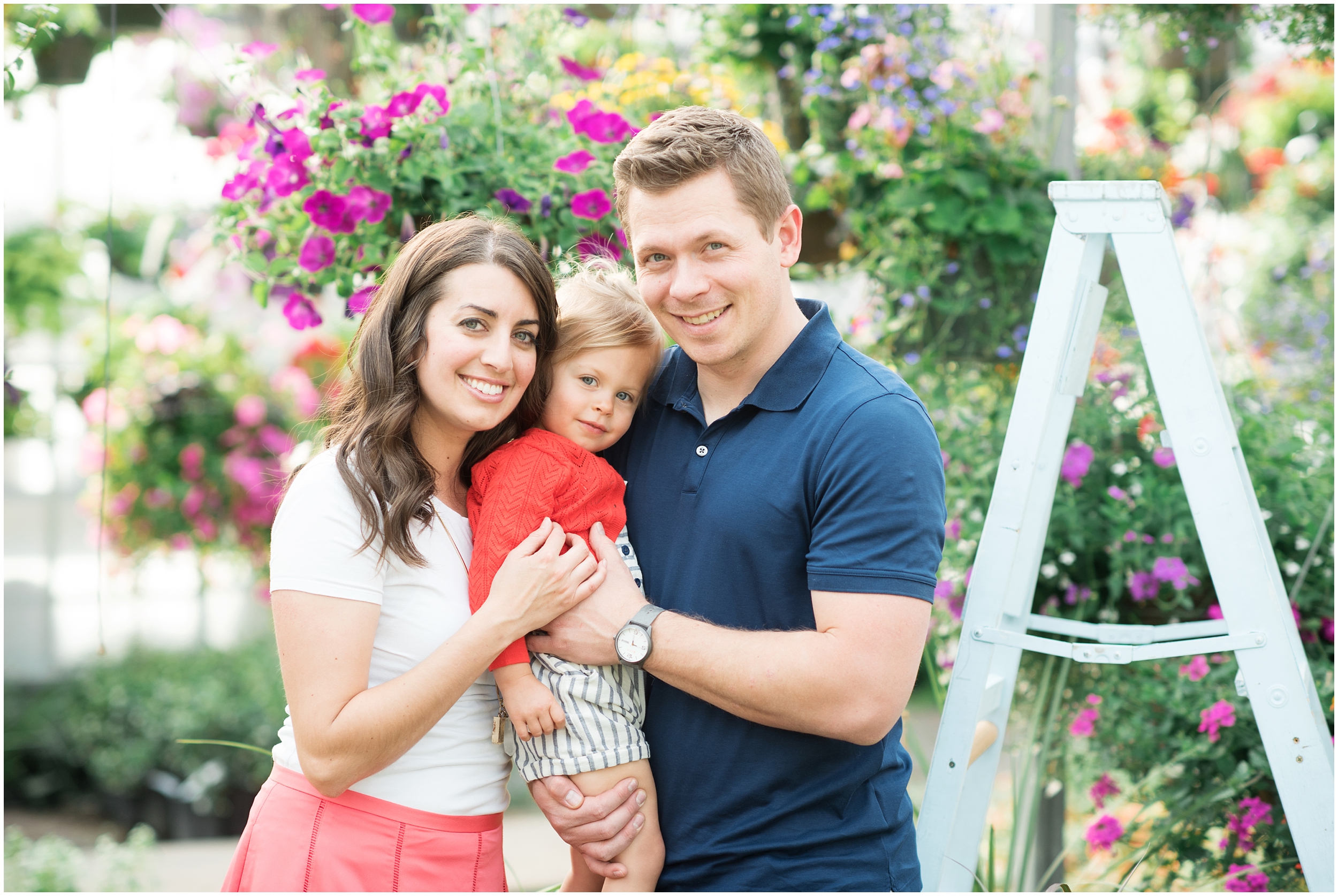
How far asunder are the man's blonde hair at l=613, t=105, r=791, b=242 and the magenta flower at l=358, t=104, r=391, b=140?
0.63 metres

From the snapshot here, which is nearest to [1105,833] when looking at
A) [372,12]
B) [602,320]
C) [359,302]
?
[602,320]

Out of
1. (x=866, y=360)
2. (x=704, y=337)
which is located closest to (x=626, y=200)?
(x=704, y=337)

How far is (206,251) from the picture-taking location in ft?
15.6

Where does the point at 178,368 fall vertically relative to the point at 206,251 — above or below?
below

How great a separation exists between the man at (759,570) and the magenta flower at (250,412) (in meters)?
3.15

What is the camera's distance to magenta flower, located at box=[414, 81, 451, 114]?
1.94 meters

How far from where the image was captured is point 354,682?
54.9 inches

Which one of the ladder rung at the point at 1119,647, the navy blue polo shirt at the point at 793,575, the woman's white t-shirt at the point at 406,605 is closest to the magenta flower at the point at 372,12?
the woman's white t-shirt at the point at 406,605

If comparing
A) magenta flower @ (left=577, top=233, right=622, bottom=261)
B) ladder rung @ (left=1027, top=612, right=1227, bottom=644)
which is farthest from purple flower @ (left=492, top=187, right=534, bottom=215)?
ladder rung @ (left=1027, top=612, right=1227, bottom=644)

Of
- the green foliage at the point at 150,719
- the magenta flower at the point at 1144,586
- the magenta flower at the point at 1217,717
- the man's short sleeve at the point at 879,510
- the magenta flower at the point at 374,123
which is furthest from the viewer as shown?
the green foliage at the point at 150,719

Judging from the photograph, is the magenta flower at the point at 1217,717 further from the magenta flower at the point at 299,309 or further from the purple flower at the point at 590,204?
the magenta flower at the point at 299,309

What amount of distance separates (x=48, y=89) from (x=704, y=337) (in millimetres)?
3624

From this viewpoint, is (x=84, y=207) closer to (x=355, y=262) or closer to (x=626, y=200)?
(x=355, y=262)

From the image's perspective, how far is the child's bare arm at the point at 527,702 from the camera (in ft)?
4.95
